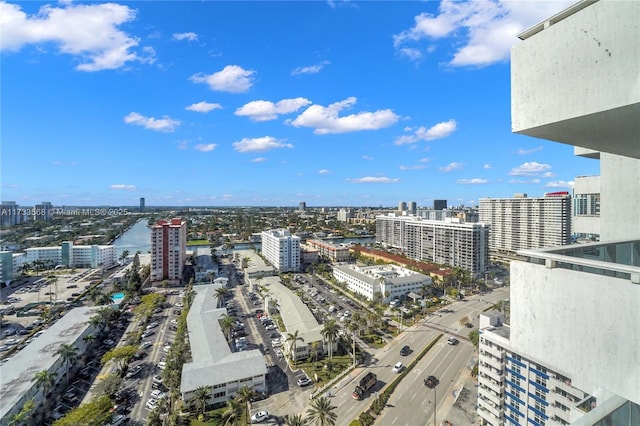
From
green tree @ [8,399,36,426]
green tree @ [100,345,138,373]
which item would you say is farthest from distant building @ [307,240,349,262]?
green tree @ [8,399,36,426]

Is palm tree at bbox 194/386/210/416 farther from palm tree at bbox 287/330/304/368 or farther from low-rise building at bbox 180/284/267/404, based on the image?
palm tree at bbox 287/330/304/368

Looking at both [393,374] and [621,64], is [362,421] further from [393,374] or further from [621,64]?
[621,64]

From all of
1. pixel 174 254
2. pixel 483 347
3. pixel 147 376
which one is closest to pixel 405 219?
pixel 174 254

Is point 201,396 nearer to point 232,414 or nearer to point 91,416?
point 232,414

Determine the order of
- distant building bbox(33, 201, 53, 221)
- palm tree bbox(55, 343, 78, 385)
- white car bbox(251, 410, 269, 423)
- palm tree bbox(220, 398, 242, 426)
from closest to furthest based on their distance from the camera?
palm tree bbox(220, 398, 242, 426)
white car bbox(251, 410, 269, 423)
palm tree bbox(55, 343, 78, 385)
distant building bbox(33, 201, 53, 221)

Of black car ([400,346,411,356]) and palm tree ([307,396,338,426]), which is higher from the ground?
palm tree ([307,396,338,426])

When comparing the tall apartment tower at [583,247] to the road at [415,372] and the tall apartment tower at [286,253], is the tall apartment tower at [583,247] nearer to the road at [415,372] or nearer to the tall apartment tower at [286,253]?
the road at [415,372]
